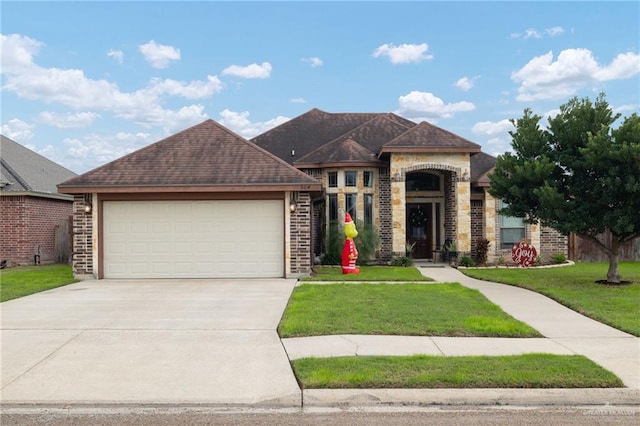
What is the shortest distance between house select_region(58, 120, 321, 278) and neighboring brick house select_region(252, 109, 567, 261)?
4.58 metres

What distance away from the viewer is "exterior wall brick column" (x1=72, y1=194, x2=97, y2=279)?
15.4 meters

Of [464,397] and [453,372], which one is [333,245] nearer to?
[453,372]

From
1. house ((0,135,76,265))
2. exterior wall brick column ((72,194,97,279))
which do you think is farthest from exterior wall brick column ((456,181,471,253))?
house ((0,135,76,265))

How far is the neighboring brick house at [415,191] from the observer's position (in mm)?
19297

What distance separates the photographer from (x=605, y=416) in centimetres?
529

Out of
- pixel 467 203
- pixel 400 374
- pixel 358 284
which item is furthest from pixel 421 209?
pixel 400 374

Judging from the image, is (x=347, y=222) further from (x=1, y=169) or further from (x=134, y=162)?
(x=1, y=169)

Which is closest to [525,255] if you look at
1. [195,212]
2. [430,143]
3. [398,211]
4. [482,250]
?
[482,250]

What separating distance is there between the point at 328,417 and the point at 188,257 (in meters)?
11.0

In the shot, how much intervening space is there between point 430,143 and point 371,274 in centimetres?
560

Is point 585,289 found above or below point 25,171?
below

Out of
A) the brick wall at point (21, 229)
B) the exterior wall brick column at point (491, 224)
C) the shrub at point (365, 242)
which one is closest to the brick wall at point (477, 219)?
the exterior wall brick column at point (491, 224)

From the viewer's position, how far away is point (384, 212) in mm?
20141

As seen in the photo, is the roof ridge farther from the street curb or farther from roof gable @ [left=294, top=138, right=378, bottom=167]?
the street curb
